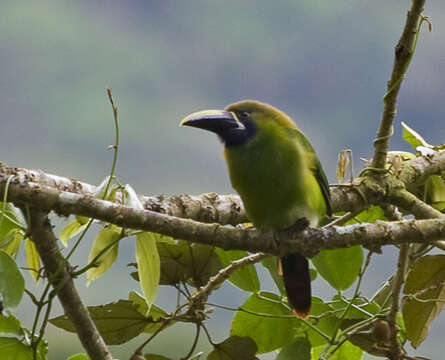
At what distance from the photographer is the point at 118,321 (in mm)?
1883

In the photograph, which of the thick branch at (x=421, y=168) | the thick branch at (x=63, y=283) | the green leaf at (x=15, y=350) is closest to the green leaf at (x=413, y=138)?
the thick branch at (x=421, y=168)

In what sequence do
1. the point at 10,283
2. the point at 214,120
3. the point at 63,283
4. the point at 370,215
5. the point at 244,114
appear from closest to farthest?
the point at 10,283
the point at 63,283
the point at 214,120
the point at 244,114
the point at 370,215

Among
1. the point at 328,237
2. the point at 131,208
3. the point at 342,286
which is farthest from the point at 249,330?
the point at 131,208

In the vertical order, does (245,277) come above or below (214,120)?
below

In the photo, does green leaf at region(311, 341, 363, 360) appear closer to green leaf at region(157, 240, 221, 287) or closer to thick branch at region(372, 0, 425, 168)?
green leaf at region(157, 240, 221, 287)

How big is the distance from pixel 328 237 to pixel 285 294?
21.4 inches

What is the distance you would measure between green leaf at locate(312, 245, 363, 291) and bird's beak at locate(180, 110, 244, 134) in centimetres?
46

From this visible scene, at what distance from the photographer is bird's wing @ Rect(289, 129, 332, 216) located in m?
2.07

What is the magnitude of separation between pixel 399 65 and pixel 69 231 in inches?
37.8

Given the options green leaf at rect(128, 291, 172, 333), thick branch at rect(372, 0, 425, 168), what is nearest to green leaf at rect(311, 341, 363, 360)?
green leaf at rect(128, 291, 172, 333)

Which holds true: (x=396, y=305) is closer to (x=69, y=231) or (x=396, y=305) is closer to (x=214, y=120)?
(x=214, y=120)

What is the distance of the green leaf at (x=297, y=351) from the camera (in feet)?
6.02

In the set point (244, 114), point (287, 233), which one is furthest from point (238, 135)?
point (287, 233)

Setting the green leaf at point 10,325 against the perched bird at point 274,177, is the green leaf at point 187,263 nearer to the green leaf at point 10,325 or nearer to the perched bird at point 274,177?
the perched bird at point 274,177
